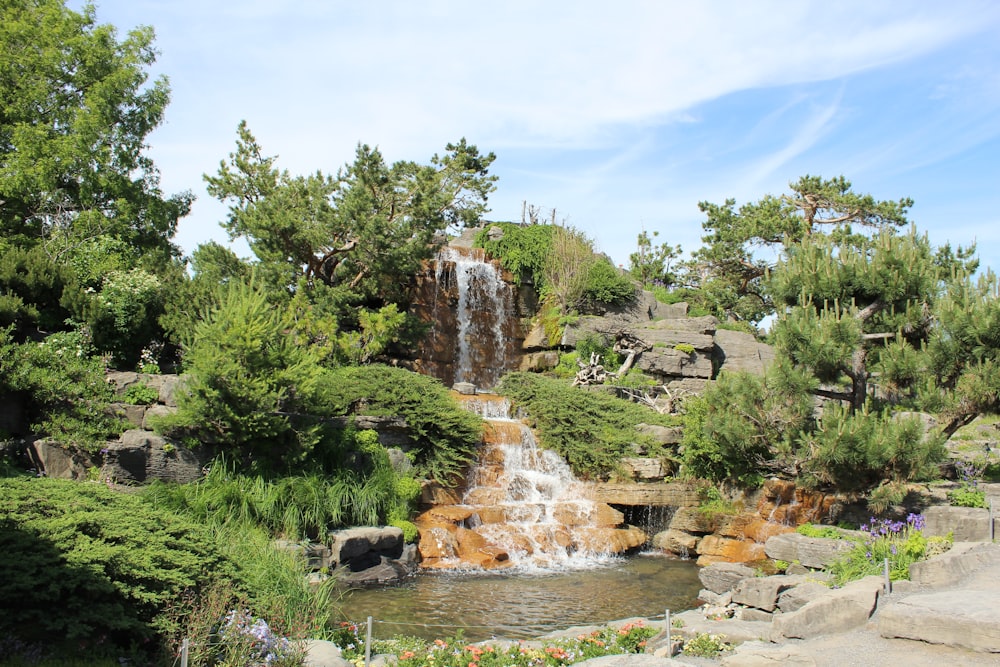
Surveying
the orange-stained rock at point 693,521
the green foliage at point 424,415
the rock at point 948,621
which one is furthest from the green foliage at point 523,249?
the rock at point 948,621

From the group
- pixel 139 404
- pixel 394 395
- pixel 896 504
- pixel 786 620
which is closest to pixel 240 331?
pixel 139 404

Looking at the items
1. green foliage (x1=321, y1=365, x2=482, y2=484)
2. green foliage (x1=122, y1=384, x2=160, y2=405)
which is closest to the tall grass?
green foliage (x1=122, y1=384, x2=160, y2=405)

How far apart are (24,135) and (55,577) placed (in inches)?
651

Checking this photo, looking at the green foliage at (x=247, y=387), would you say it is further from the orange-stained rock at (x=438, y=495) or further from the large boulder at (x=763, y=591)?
the large boulder at (x=763, y=591)

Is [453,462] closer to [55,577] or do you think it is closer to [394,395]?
[394,395]

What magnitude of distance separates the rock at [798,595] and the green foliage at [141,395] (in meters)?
10.2

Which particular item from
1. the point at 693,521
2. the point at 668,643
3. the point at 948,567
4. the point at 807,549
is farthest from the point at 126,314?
the point at 948,567

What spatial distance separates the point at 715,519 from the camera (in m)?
13.9

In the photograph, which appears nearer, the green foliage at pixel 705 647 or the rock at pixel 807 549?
the green foliage at pixel 705 647

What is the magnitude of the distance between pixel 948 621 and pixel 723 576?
461 centimetres

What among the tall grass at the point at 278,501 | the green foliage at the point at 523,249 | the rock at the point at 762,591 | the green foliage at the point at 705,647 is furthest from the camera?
the green foliage at the point at 523,249

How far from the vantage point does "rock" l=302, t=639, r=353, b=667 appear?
5.80 m

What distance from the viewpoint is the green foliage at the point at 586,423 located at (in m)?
15.7

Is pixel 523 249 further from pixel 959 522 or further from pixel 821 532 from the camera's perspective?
pixel 959 522
